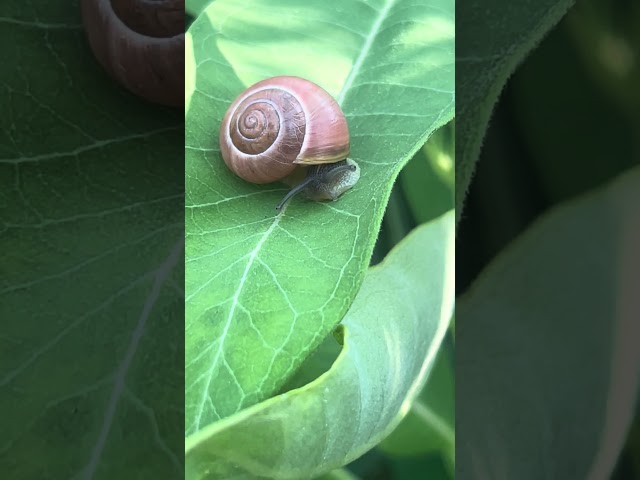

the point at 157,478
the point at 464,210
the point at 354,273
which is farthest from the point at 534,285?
the point at 157,478

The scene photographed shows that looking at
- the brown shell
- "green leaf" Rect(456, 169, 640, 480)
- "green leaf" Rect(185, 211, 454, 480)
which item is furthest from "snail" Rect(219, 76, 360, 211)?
"green leaf" Rect(456, 169, 640, 480)

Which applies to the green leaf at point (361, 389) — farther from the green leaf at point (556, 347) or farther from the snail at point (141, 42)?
the snail at point (141, 42)

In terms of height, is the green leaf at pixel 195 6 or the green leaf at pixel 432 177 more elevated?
the green leaf at pixel 195 6

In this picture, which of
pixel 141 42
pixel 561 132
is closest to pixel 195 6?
pixel 141 42

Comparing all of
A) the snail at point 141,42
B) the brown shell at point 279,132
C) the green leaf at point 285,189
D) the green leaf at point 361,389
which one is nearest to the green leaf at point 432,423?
the green leaf at point 361,389

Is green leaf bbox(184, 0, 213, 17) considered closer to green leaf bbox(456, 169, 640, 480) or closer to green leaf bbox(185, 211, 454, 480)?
green leaf bbox(185, 211, 454, 480)

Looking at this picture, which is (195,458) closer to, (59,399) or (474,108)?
(59,399)

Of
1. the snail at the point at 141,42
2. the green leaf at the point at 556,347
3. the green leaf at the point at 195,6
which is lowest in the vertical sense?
the green leaf at the point at 556,347
